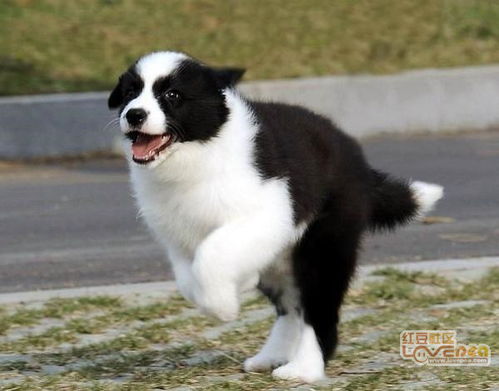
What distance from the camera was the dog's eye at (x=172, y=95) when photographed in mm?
5117

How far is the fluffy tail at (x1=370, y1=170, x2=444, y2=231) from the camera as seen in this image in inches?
231

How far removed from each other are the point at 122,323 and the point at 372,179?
63.0 inches

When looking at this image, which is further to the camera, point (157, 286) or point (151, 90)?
point (157, 286)

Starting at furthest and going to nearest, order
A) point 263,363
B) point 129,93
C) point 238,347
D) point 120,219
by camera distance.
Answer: point 120,219 < point 238,347 < point 263,363 < point 129,93

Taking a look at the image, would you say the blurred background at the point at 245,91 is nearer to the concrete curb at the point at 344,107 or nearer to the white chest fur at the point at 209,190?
the concrete curb at the point at 344,107

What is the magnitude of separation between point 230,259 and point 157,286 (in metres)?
2.54

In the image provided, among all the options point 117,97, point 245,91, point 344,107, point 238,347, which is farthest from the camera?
point 344,107

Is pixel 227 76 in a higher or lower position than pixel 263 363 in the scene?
higher

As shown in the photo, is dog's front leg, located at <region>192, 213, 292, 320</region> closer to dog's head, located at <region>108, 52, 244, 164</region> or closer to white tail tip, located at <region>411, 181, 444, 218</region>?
dog's head, located at <region>108, 52, 244, 164</region>

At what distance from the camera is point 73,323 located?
664 centimetres

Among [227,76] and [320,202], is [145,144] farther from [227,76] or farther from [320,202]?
[320,202]

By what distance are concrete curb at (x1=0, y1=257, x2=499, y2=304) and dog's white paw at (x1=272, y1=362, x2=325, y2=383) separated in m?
1.74

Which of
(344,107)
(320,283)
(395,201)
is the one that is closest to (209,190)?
(320,283)

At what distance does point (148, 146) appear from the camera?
5.05 meters
